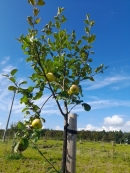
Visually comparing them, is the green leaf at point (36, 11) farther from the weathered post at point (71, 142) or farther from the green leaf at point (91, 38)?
the weathered post at point (71, 142)

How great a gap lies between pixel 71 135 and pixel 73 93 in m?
0.37

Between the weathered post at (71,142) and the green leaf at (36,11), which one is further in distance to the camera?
the weathered post at (71,142)

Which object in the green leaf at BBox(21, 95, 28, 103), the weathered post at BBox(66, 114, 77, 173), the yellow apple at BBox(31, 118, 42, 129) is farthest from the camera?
the weathered post at BBox(66, 114, 77, 173)

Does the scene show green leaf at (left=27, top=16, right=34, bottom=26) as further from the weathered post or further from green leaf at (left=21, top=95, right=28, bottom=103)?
the weathered post

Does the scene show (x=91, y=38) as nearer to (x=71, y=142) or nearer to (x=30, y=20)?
(x=30, y=20)

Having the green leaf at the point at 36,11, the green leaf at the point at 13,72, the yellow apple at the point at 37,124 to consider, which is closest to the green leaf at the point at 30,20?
the green leaf at the point at 36,11

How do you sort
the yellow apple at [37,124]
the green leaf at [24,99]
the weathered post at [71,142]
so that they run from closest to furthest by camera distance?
the yellow apple at [37,124] < the green leaf at [24,99] < the weathered post at [71,142]

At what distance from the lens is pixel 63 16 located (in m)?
1.51

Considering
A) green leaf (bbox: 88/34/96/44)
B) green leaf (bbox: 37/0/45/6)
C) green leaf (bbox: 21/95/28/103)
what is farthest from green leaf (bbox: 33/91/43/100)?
green leaf (bbox: 88/34/96/44)

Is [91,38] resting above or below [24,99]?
above

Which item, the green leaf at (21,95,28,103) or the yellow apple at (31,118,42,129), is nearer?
the yellow apple at (31,118,42,129)

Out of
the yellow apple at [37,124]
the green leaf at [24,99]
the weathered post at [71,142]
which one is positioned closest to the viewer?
the yellow apple at [37,124]

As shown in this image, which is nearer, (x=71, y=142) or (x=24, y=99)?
(x=24, y=99)

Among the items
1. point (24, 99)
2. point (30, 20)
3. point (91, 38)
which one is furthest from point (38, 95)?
point (91, 38)
